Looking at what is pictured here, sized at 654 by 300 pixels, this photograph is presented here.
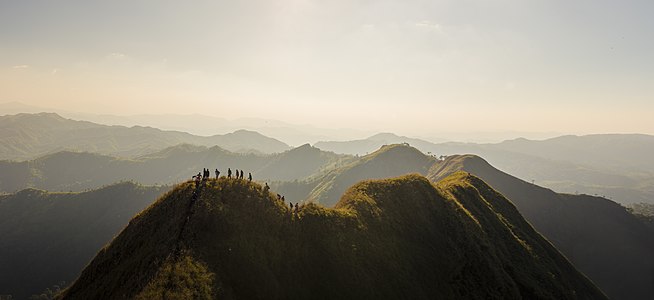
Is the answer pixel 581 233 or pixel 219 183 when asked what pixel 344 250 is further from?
pixel 581 233

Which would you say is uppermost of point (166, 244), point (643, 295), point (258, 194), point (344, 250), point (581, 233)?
point (258, 194)

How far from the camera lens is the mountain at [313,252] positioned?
122 ft

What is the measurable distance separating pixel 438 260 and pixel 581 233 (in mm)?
197400

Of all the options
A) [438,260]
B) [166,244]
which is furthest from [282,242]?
[438,260]

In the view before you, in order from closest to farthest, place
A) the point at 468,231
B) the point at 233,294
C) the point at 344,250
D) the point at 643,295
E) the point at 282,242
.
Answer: the point at 233,294, the point at 282,242, the point at 344,250, the point at 468,231, the point at 643,295

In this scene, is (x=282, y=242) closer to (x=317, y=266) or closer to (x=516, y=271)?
(x=317, y=266)

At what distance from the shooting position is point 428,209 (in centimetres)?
6819

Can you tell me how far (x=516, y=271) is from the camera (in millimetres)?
68625

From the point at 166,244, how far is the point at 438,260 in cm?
4533

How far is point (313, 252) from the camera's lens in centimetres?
4841

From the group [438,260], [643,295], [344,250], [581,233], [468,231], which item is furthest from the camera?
[581,233]

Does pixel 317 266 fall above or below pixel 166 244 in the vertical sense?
below

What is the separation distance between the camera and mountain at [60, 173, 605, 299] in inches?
1465

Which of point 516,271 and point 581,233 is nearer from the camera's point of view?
point 516,271
